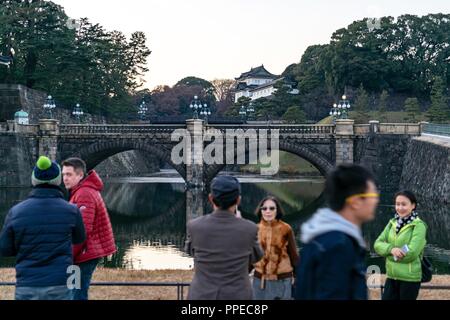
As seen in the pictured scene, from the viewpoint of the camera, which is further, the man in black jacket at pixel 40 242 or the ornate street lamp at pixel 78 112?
the ornate street lamp at pixel 78 112

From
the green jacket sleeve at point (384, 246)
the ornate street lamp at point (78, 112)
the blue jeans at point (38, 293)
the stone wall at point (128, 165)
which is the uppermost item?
the ornate street lamp at point (78, 112)

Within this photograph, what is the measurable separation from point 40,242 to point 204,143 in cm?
3743

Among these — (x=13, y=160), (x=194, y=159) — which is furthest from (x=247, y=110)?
(x=13, y=160)

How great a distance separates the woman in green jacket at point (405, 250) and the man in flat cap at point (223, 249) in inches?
86.0

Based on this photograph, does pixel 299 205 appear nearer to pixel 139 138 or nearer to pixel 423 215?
pixel 423 215

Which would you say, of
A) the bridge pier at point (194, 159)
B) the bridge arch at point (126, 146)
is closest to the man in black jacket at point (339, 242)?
the bridge pier at point (194, 159)

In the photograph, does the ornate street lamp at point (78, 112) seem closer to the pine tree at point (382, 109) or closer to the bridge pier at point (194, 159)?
the bridge pier at point (194, 159)

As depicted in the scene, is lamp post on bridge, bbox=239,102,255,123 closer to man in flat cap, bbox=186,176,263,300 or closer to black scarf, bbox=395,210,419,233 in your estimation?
black scarf, bbox=395,210,419,233

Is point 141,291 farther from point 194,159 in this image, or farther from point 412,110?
point 412,110

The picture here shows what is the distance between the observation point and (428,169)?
1383 inches

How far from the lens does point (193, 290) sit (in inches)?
196

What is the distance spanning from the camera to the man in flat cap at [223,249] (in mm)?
4883

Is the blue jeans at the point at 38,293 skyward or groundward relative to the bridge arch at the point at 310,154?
skyward

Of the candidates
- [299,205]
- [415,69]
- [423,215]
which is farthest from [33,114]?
[415,69]
